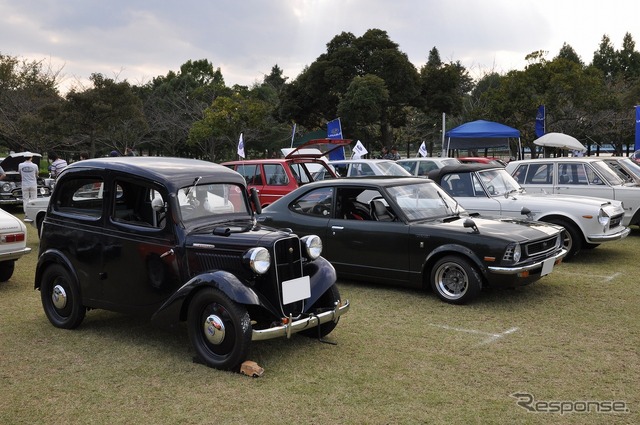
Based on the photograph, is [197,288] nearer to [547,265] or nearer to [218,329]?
[218,329]

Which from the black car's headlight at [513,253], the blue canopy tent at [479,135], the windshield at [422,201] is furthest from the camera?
the blue canopy tent at [479,135]

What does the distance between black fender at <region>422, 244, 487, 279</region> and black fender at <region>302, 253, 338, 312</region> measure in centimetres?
195

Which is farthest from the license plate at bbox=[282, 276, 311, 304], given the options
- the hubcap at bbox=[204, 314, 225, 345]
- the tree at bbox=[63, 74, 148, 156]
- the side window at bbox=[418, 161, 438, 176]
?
the tree at bbox=[63, 74, 148, 156]

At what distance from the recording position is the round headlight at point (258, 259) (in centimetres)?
469

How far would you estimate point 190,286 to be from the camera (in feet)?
15.8

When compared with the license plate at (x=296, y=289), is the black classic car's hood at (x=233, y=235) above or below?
above

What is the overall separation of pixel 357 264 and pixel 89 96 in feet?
75.6

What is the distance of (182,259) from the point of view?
5.09 meters

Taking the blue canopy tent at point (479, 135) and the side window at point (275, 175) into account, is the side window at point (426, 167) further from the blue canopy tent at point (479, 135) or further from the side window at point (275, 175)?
the blue canopy tent at point (479, 135)

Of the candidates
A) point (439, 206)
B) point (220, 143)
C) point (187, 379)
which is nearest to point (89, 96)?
point (220, 143)

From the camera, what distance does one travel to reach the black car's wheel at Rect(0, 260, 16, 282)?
8156 millimetres

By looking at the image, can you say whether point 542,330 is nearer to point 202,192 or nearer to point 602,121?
point 202,192

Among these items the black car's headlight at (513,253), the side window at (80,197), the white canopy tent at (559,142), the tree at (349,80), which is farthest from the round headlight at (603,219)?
the tree at (349,80)

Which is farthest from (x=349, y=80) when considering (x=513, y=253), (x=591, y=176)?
(x=513, y=253)
